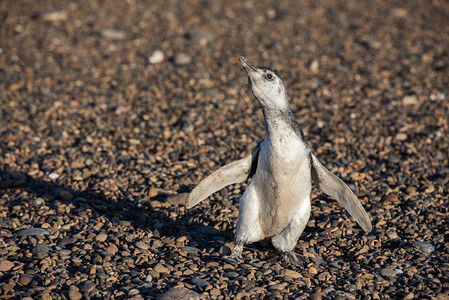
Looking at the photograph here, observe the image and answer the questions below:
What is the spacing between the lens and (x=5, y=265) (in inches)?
165

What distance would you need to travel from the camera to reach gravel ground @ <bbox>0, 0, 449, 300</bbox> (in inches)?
168

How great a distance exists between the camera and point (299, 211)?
449cm

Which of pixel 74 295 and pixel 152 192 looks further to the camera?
pixel 152 192

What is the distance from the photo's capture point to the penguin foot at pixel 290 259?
4.40 m

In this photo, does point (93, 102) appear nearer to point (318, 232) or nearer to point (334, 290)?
point (318, 232)

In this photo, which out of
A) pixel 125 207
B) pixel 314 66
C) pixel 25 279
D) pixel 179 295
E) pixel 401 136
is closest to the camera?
pixel 179 295

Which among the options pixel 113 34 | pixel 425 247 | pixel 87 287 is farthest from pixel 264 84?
pixel 113 34

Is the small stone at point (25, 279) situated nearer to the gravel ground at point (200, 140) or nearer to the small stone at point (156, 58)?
the gravel ground at point (200, 140)

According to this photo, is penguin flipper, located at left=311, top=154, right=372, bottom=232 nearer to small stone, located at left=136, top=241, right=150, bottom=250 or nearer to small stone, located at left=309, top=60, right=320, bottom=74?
small stone, located at left=136, top=241, right=150, bottom=250

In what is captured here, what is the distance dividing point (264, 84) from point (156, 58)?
17.9 feet

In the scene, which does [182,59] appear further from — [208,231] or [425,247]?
[425,247]

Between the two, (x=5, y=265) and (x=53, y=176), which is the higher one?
(x=5, y=265)

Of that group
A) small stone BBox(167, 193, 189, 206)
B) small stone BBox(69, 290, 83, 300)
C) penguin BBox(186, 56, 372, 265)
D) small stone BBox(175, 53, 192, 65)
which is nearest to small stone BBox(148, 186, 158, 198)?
small stone BBox(167, 193, 189, 206)

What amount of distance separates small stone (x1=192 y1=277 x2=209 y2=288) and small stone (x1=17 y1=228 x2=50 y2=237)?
4.93 ft
